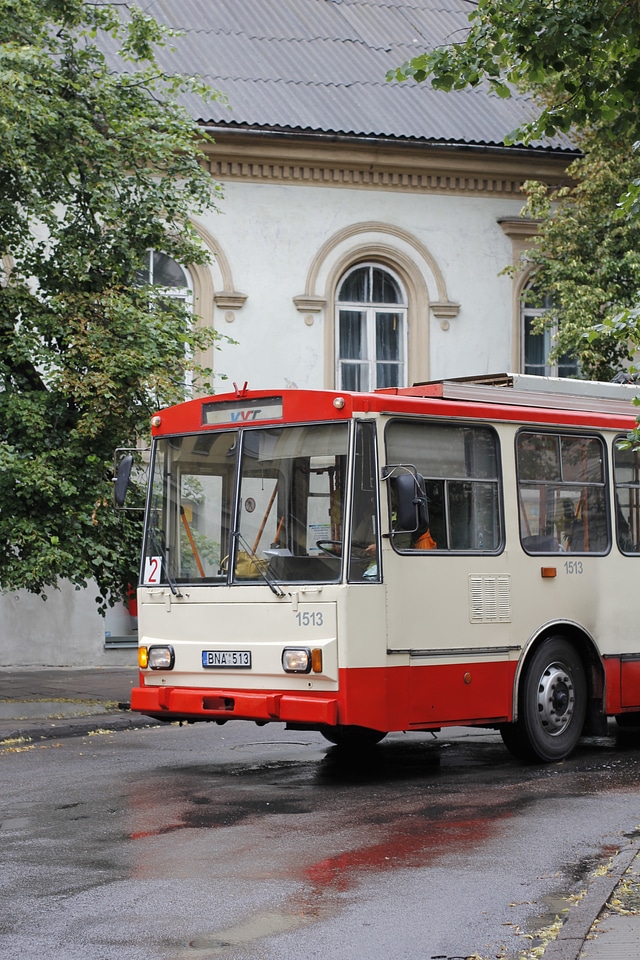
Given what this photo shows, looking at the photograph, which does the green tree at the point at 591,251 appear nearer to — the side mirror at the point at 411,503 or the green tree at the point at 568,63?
the green tree at the point at 568,63

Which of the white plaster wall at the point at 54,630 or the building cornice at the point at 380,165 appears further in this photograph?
the building cornice at the point at 380,165

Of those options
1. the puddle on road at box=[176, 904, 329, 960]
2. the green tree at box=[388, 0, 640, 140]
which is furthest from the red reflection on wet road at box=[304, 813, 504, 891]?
the green tree at box=[388, 0, 640, 140]

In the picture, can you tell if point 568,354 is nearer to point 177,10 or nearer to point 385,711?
point 177,10

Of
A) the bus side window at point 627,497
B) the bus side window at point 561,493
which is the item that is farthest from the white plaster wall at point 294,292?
the bus side window at point 561,493

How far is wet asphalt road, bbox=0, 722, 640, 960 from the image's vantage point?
20.3 ft

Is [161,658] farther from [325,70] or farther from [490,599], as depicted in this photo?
[325,70]

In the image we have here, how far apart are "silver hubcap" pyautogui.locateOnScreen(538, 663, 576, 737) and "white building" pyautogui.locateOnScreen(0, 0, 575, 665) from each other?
35.7 ft

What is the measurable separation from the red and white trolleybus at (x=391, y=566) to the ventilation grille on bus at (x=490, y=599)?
0.01 m

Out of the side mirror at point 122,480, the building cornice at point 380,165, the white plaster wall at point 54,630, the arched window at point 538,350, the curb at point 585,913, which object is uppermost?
the building cornice at point 380,165

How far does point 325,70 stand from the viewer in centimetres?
2417

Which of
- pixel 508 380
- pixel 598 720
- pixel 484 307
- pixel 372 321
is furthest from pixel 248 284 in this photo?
pixel 598 720

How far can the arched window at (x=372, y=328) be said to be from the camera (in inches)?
906

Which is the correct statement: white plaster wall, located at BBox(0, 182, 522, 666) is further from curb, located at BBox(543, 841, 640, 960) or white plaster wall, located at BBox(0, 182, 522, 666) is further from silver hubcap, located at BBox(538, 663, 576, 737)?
curb, located at BBox(543, 841, 640, 960)

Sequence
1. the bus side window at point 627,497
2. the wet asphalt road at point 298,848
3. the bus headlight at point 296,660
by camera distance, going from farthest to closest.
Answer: the bus side window at point 627,497, the bus headlight at point 296,660, the wet asphalt road at point 298,848
